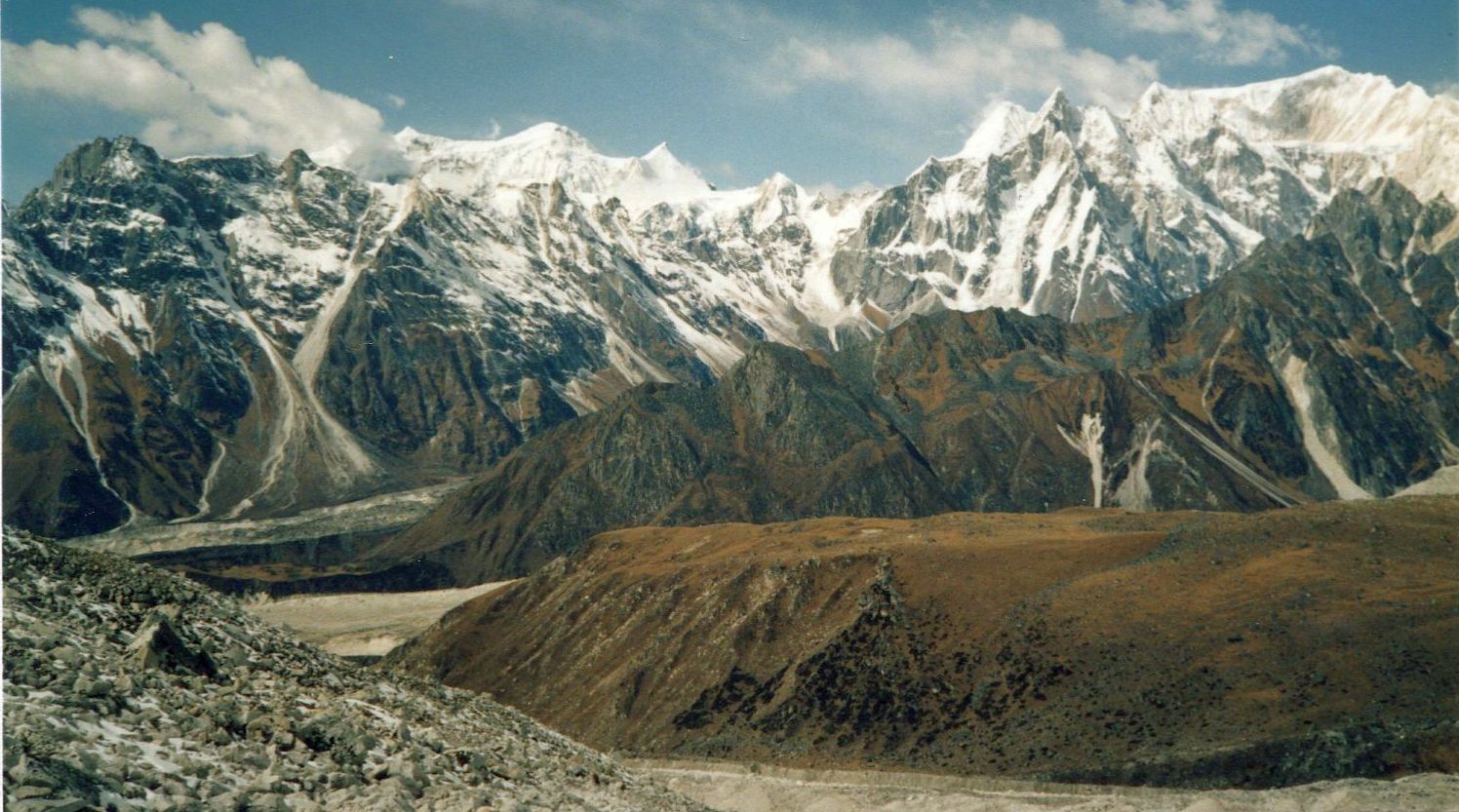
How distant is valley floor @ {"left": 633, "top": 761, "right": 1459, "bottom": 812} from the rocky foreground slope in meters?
35.2

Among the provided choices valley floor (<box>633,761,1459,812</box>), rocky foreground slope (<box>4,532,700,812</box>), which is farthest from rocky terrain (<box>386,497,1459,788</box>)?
rocky foreground slope (<box>4,532,700,812</box>)

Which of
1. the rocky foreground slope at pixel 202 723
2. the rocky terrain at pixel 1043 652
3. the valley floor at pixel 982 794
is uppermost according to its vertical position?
the rocky foreground slope at pixel 202 723

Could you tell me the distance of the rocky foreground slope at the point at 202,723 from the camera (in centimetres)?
2386

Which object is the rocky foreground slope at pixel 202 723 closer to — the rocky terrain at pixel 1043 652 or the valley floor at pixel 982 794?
the valley floor at pixel 982 794

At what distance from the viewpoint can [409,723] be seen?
38.3 m


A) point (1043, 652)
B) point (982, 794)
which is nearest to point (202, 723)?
point (982, 794)

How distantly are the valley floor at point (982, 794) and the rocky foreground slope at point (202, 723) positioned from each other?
1386 inches

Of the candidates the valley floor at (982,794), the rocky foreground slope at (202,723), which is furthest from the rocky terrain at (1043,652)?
the rocky foreground slope at (202,723)

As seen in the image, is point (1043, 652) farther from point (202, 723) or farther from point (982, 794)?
point (202, 723)

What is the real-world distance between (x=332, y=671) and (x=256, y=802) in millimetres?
18474

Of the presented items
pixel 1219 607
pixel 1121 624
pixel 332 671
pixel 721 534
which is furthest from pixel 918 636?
pixel 332 671

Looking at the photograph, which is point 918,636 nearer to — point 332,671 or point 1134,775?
point 1134,775

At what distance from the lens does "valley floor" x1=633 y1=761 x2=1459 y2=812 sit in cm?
6150

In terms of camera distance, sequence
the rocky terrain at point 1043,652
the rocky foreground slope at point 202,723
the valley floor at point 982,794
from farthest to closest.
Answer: the rocky terrain at point 1043,652 → the valley floor at point 982,794 → the rocky foreground slope at point 202,723
